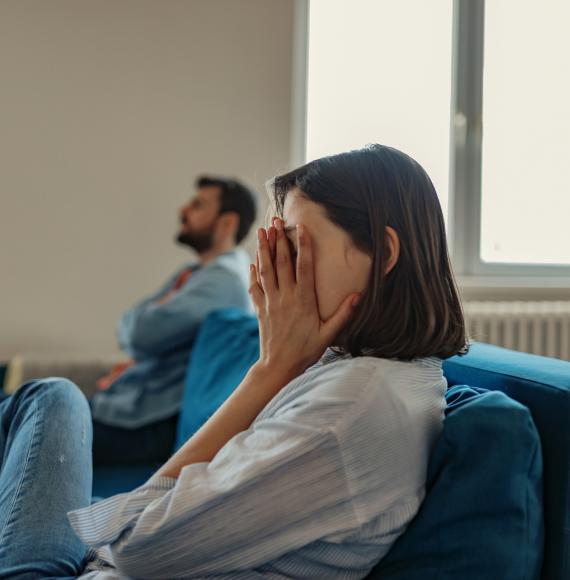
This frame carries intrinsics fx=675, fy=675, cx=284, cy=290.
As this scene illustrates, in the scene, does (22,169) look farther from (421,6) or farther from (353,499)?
(353,499)

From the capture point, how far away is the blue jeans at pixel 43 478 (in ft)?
2.91

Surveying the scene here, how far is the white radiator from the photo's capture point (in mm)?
2824

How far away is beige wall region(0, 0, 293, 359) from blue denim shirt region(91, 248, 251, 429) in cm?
78

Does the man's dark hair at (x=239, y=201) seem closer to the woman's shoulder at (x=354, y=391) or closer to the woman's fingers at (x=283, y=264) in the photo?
the woman's fingers at (x=283, y=264)

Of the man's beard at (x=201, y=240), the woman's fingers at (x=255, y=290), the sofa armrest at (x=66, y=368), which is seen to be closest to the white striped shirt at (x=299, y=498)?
the woman's fingers at (x=255, y=290)

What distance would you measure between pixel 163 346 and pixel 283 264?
1.27 meters

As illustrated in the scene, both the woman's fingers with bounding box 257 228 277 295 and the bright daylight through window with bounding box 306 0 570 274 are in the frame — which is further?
the bright daylight through window with bounding box 306 0 570 274

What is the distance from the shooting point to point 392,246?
0.82 m

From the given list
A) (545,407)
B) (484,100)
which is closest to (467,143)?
(484,100)

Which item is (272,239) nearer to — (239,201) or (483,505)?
(483,505)

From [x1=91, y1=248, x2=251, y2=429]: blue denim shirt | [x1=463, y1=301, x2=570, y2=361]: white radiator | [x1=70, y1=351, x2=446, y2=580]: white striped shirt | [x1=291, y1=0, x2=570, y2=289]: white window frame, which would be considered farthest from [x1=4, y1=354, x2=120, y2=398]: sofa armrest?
[x1=70, y1=351, x2=446, y2=580]: white striped shirt

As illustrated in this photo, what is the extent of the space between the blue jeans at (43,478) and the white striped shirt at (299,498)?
0.61 feet

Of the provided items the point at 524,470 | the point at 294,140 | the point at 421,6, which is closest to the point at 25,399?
the point at 524,470

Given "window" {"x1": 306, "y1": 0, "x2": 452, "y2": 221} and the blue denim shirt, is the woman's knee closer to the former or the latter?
the blue denim shirt
